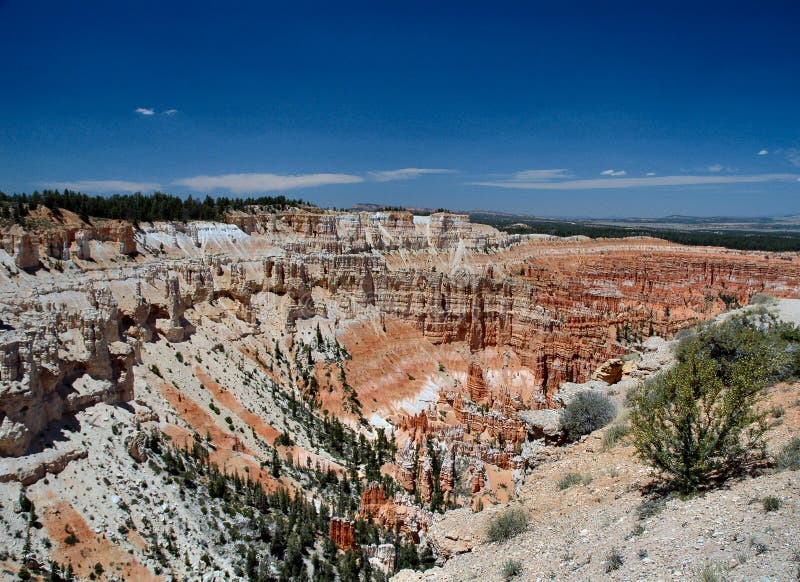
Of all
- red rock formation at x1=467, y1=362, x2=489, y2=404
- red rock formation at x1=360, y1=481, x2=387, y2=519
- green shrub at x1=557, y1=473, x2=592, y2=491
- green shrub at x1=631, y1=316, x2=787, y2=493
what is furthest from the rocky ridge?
green shrub at x1=631, y1=316, x2=787, y2=493

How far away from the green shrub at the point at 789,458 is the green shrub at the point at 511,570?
547 centimetres

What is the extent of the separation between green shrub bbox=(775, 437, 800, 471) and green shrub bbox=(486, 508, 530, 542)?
18.6 feet

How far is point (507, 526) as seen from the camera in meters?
14.2

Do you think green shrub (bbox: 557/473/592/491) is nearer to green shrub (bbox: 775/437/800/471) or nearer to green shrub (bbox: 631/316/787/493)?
green shrub (bbox: 631/316/787/493)

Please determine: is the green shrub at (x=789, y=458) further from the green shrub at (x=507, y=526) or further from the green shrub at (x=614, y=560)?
the green shrub at (x=507, y=526)

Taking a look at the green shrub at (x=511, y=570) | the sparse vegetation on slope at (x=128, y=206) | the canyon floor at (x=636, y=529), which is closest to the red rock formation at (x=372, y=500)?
the canyon floor at (x=636, y=529)

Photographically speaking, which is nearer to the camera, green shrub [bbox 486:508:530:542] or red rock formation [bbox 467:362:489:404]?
green shrub [bbox 486:508:530:542]

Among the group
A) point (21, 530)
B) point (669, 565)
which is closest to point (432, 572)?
point (669, 565)

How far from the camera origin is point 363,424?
40656mm

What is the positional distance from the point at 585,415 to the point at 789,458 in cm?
1076

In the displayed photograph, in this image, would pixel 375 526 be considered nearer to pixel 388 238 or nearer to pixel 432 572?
pixel 432 572

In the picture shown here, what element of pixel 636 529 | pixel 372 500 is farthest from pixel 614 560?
pixel 372 500

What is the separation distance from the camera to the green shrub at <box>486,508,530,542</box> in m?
14.0

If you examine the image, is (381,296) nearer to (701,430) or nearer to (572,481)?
(572,481)
